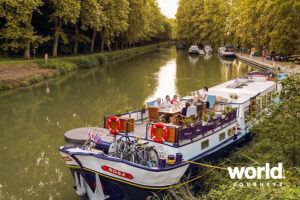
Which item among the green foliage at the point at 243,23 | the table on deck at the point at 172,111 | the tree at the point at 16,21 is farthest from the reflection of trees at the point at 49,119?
the green foliage at the point at 243,23

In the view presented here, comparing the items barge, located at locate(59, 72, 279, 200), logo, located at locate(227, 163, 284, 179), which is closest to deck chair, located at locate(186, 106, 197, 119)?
barge, located at locate(59, 72, 279, 200)

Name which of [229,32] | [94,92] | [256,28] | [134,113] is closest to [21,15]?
[94,92]

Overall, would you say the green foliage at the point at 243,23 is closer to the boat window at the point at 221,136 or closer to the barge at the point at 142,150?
the boat window at the point at 221,136

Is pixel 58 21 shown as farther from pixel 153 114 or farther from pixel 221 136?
pixel 221 136

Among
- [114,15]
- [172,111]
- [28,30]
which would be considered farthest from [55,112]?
[114,15]

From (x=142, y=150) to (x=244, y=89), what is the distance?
8.08 metres

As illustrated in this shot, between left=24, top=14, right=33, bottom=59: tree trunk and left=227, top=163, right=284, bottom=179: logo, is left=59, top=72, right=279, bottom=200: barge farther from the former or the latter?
left=24, top=14, right=33, bottom=59: tree trunk

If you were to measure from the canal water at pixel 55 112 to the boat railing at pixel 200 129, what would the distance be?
369 cm

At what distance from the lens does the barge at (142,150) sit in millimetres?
8164

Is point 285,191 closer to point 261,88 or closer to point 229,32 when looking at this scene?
point 261,88

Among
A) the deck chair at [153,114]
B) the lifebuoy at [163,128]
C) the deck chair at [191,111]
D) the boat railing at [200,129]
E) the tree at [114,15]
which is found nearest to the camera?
the lifebuoy at [163,128]

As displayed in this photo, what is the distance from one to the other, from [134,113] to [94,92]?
14.5 meters

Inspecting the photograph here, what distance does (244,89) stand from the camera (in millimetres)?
14953

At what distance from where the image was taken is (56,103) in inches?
849
